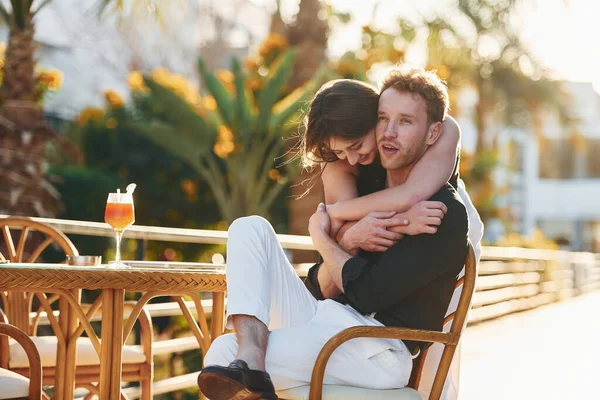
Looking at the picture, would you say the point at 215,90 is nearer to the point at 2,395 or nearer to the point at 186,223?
the point at 186,223

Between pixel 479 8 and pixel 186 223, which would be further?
pixel 479 8

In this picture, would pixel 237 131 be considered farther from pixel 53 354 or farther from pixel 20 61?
pixel 53 354

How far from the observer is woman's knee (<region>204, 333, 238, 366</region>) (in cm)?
282

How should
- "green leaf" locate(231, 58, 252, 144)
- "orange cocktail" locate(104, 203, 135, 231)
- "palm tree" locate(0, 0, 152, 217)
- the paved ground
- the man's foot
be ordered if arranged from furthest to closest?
"green leaf" locate(231, 58, 252, 144) < "palm tree" locate(0, 0, 152, 217) < the paved ground < "orange cocktail" locate(104, 203, 135, 231) < the man's foot

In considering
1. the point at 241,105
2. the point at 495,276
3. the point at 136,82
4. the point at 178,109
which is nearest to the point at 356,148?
the point at 495,276

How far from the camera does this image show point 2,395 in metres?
2.75

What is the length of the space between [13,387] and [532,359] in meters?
6.44

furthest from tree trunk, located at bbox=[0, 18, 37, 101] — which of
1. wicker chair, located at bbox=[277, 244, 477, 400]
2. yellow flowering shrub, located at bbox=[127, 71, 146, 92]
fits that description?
wicker chair, located at bbox=[277, 244, 477, 400]

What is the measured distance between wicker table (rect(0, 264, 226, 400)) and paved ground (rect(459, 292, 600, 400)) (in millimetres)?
3228

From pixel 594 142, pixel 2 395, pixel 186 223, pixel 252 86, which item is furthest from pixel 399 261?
pixel 594 142

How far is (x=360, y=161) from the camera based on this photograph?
130 inches

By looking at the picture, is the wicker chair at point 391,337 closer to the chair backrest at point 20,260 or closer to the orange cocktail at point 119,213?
the orange cocktail at point 119,213

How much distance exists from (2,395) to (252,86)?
14620 mm

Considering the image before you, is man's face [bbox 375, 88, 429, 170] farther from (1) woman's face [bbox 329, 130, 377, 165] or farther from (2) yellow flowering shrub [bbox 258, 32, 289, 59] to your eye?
(2) yellow flowering shrub [bbox 258, 32, 289, 59]
